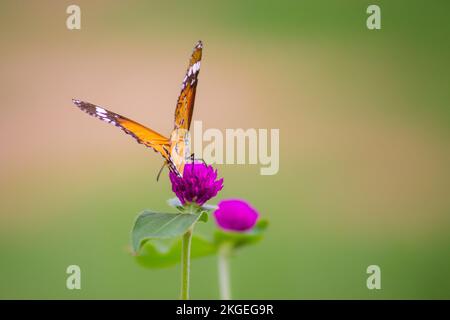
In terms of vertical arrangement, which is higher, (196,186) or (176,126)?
(176,126)

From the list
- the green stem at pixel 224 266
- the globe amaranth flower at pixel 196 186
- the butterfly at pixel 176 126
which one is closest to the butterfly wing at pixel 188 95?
the butterfly at pixel 176 126

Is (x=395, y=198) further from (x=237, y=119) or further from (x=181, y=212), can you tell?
(x=181, y=212)

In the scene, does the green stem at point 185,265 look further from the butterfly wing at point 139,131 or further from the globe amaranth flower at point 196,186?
the butterfly wing at point 139,131

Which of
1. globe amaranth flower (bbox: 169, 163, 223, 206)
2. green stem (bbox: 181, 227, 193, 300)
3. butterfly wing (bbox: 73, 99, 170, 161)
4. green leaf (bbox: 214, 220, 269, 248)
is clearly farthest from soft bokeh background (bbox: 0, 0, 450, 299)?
green stem (bbox: 181, 227, 193, 300)

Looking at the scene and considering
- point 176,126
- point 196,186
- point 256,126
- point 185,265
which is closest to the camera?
point 185,265

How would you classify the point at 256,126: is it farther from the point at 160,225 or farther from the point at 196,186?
the point at 160,225

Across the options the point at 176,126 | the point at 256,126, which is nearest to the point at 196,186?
the point at 176,126

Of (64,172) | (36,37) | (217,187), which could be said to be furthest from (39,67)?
(217,187)

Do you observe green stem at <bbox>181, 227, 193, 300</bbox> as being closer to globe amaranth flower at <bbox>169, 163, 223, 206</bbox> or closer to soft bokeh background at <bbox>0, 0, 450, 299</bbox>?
globe amaranth flower at <bbox>169, 163, 223, 206</bbox>
